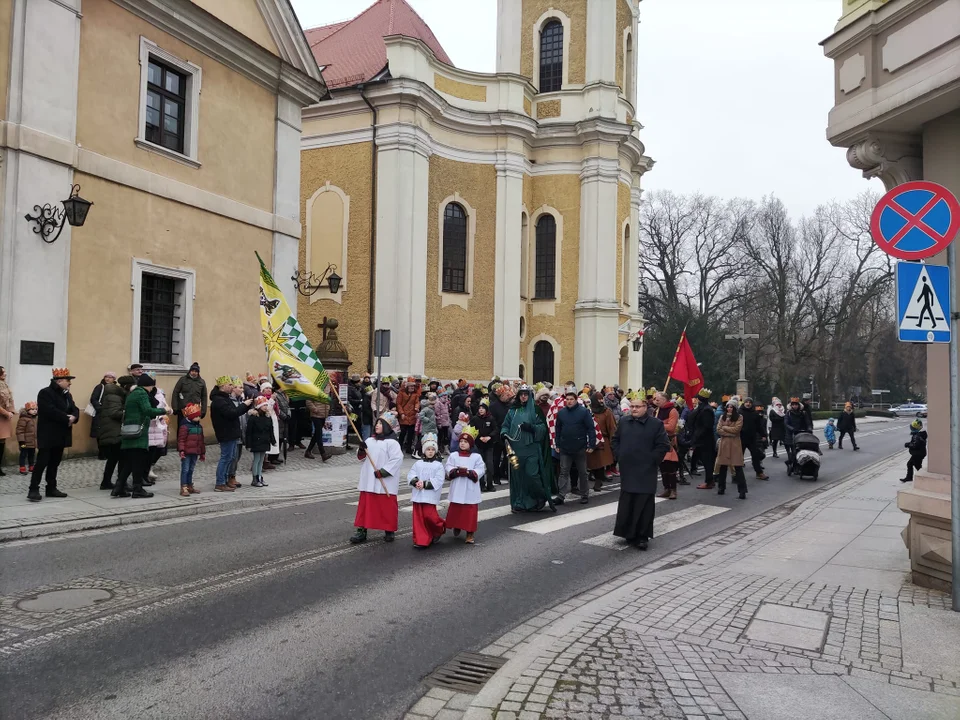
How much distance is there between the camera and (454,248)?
29.8 meters

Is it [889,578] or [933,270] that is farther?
[889,578]

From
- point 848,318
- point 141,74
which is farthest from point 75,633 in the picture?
point 848,318

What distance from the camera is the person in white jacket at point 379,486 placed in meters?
8.70

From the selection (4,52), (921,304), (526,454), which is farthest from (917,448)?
(4,52)

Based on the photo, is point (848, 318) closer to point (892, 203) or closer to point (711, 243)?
point (711, 243)

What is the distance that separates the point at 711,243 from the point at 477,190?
37.7 meters

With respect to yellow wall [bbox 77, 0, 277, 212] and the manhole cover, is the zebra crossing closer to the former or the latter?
the manhole cover

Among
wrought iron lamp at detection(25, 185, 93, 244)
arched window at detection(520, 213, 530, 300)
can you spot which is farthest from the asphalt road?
arched window at detection(520, 213, 530, 300)

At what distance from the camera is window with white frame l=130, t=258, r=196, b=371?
14609 millimetres

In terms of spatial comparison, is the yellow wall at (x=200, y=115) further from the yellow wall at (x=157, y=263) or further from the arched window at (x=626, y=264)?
the arched window at (x=626, y=264)

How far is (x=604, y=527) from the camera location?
401 inches

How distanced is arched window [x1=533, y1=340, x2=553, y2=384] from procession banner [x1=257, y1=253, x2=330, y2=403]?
21480 millimetres

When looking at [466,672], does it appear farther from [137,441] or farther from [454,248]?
[454,248]

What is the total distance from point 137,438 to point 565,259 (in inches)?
950
